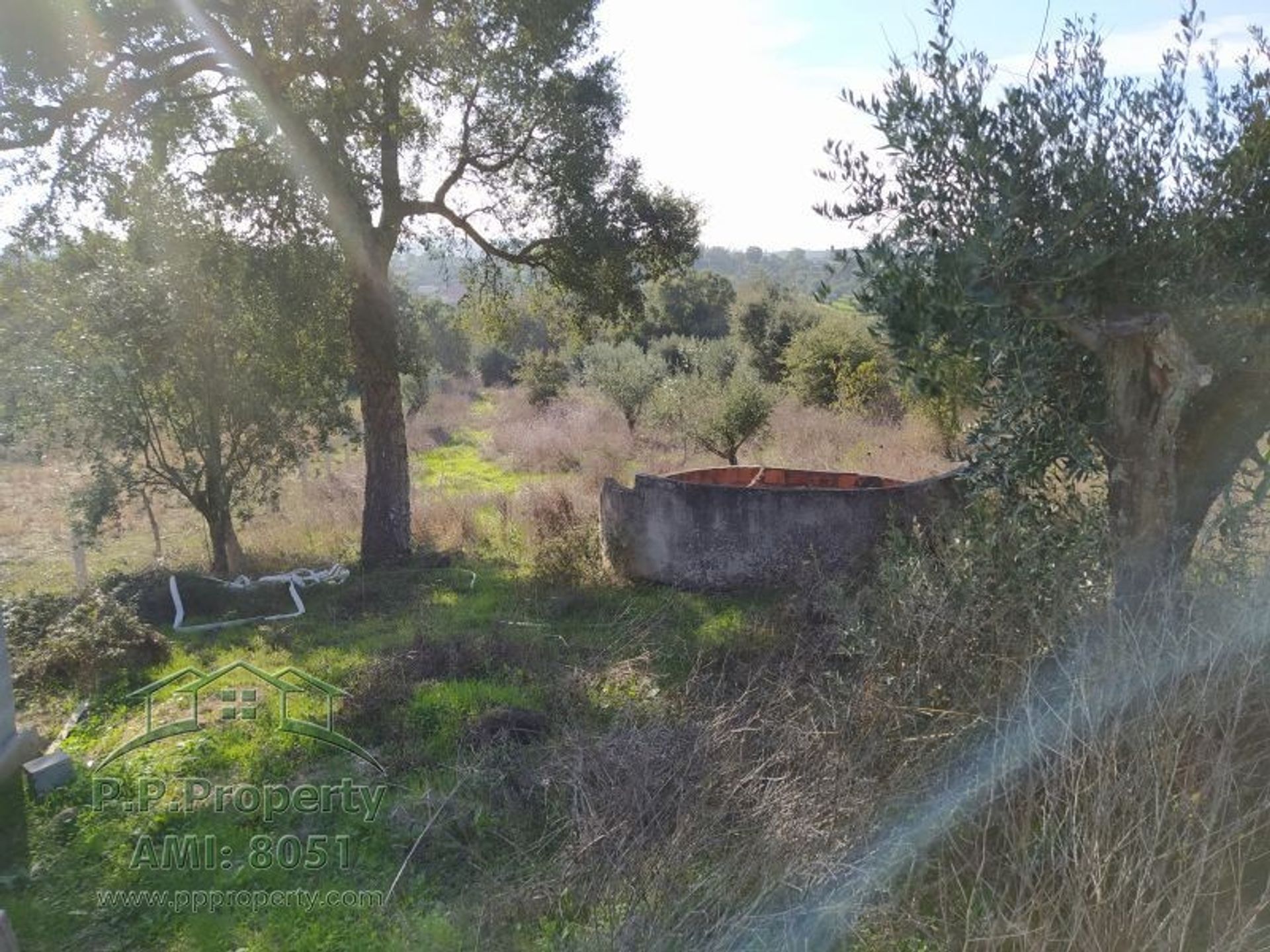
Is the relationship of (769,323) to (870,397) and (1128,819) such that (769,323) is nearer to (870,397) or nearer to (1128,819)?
(870,397)

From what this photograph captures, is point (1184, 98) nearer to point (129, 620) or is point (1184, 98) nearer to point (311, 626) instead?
point (311, 626)

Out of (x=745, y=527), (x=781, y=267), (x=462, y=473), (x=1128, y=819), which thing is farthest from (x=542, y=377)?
(x=781, y=267)

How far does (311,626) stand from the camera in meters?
8.47

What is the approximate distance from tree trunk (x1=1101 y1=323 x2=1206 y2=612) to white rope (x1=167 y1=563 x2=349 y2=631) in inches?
303

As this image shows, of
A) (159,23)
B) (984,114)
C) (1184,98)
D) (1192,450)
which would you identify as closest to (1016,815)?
(1192,450)

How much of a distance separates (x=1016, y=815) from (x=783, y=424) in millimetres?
15341

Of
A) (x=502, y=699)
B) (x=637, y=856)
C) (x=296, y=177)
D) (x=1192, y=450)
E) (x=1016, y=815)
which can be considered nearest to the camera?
(x=1016, y=815)

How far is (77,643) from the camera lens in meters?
7.11

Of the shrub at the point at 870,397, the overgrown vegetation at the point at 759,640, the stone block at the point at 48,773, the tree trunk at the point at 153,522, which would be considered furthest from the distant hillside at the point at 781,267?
the tree trunk at the point at 153,522

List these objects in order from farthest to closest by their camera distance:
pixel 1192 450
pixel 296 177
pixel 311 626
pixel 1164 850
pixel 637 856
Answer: pixel 296 177, pixel 311 626, pixel 1192 450, pixel 637 856, pixel 1164 850

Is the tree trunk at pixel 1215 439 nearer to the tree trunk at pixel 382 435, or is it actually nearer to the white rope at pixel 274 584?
the white rope at pixel 274 584

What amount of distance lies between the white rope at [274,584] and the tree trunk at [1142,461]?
25.2ft

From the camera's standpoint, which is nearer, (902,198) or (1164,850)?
(1164,850)

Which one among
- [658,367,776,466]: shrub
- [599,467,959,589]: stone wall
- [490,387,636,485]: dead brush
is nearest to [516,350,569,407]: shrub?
[490,387,636,485]: dead brush
